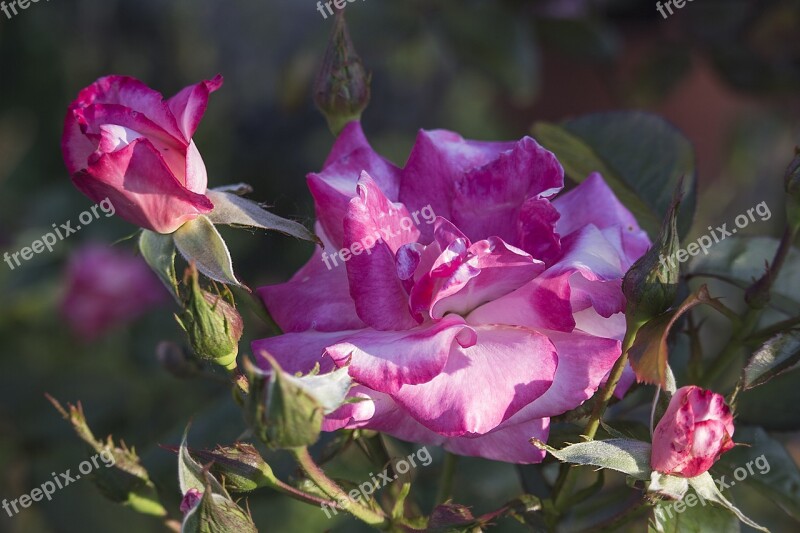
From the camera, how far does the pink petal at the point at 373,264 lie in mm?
350

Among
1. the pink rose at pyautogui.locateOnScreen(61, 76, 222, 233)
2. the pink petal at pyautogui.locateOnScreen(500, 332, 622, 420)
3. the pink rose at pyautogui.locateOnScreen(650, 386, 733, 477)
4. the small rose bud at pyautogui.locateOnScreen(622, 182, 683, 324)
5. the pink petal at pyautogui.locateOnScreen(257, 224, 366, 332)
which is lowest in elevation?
the pink rose at pyautogui.locateOnScreen(650, 386, 733, 477)

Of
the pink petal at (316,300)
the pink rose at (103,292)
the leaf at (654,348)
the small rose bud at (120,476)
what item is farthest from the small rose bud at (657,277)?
the pink rose at (103,292)

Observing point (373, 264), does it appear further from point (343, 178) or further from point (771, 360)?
point (771, 360)

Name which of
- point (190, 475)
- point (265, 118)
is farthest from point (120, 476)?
point (265, 118)

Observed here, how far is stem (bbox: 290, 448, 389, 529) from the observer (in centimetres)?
32

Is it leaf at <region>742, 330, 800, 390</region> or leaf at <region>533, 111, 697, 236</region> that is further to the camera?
leaf at <region>533, 111, 697, 236</region>

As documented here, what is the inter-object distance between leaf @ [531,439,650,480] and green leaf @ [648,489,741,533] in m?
0.03

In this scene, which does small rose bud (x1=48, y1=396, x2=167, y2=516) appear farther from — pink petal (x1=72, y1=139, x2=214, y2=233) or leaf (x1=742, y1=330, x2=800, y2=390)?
leaf (x1=742, y1=330, x2=800, y2=390)

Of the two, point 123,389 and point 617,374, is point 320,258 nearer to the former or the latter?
point 617,374

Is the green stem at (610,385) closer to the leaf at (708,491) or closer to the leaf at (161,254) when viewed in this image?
the leaf at (708,491)

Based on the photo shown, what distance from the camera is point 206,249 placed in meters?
0.36

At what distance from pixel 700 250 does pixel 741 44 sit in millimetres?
506

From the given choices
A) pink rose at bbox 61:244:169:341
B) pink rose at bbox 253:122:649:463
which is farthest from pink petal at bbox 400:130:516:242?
pink rose at bbox 61:244:169:341

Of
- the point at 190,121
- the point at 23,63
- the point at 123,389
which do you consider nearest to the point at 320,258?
the point at 190,121
